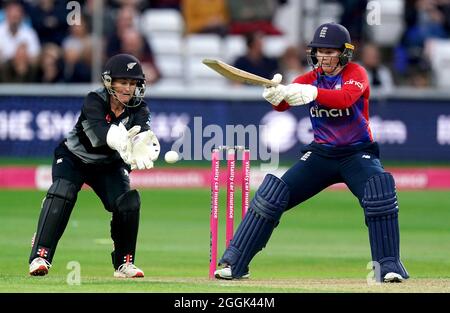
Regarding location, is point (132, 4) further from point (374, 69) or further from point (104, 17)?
point (374, 69)

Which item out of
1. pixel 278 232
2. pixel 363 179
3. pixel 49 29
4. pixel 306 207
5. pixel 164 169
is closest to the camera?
pixel 363 179

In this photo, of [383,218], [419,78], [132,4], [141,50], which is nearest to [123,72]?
[383,218]

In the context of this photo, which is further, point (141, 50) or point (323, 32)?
point (141, 50)

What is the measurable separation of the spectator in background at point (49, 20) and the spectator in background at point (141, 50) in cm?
94

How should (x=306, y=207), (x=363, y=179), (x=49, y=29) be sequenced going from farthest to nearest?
(x=49, y=29) → (x=306, y=207) → (x=363, y=179)

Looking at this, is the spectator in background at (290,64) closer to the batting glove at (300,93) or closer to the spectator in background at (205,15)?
the spectator in background at (205,15)

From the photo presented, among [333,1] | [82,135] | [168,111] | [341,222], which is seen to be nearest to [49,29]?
[168,111]

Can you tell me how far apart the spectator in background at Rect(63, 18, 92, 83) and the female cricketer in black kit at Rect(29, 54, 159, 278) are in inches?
360

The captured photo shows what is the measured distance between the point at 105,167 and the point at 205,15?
10841 mm

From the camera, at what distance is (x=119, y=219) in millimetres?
9328

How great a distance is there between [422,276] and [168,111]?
28.8 ft

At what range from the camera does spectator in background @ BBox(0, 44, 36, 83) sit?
60.4ft

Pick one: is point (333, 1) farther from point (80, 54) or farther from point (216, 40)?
point (80, 54)

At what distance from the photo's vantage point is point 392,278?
28.9 ft
